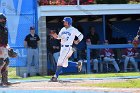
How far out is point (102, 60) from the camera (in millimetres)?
18891

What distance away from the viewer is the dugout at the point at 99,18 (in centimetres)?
1914

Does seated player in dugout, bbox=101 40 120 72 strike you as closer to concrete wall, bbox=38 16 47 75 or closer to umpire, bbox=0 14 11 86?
concrete wall, bbox=38 16 47 75

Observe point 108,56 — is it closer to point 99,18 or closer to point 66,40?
point 99,18

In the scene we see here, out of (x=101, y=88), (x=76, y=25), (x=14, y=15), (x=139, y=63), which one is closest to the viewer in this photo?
(x=101, y=88)

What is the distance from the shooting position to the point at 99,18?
21.7 metres

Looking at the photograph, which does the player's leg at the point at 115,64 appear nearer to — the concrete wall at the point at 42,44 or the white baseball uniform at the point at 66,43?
the concrete wall at the point at 42,44

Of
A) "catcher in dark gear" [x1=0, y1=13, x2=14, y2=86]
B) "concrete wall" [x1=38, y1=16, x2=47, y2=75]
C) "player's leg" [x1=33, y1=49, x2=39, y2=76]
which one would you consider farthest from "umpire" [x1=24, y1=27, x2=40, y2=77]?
"catcher in dark gear" [x1=0, y1=13, x2=14, y2=86]

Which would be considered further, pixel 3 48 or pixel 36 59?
pixel 36 59

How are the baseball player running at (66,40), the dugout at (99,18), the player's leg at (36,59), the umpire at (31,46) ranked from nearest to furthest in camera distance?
the baseball player running at (66,40) < the umpire at (31,46) < the player's leg at (36,59) < the dugout at (99,18)

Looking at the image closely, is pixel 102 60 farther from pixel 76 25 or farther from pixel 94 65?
pixel 76 25

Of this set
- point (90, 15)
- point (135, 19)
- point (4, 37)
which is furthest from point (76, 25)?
point (4, 37)

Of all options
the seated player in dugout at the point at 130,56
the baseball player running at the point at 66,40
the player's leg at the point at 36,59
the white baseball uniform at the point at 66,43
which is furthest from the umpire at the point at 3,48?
the seated player in dugout at the point at 130,56

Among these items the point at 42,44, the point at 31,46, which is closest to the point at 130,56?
the point at 42,44

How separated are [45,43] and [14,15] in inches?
70.2
